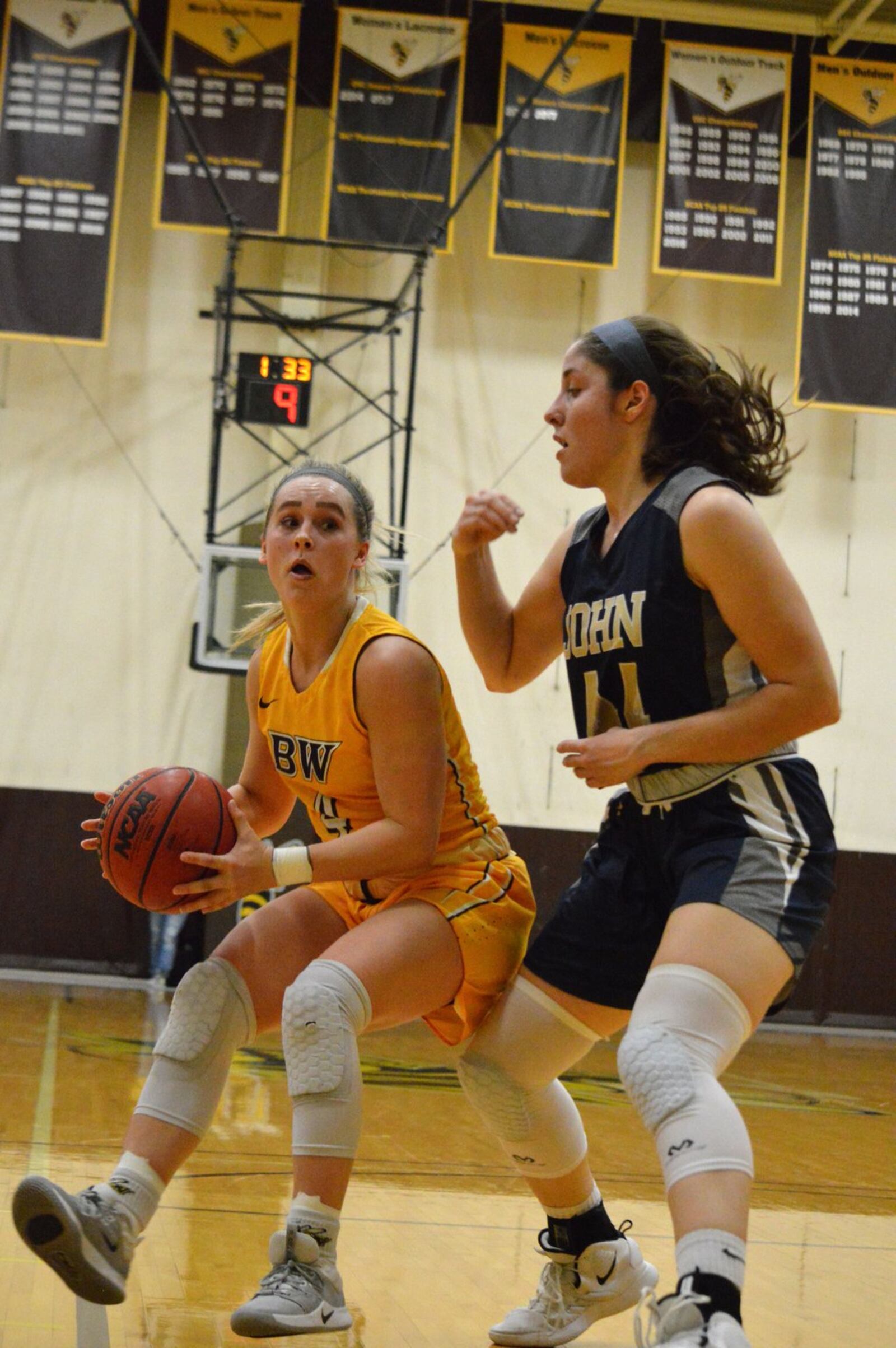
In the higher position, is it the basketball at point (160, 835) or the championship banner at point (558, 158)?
the championship banner at point (558, 158)

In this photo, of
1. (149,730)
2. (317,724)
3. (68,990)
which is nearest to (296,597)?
(317,724)

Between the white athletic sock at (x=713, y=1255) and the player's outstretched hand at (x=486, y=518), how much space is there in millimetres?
1296

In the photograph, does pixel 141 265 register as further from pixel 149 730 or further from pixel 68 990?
pixel 68 990

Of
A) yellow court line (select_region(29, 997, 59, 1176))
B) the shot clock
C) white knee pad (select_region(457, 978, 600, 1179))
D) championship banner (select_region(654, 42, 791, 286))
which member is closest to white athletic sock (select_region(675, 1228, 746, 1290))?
white knee pad (select_region(457, 978, 600, 1179))

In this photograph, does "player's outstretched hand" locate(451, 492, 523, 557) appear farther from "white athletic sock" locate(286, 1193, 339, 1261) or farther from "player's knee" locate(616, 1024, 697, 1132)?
"white athletic sock" locate(286, 1193, 339, 1261)

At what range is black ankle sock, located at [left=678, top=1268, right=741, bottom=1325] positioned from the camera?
189cm

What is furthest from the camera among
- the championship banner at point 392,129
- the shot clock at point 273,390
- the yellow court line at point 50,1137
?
the championship banner at point 392,129

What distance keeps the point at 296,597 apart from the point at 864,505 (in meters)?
8.37

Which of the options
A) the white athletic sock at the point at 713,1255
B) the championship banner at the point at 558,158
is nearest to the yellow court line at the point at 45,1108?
the white athletic sock at the point at 713,1255

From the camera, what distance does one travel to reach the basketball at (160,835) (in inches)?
98.5

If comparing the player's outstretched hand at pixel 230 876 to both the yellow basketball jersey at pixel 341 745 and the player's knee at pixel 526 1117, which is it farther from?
the player's knee at pixel 526 1117

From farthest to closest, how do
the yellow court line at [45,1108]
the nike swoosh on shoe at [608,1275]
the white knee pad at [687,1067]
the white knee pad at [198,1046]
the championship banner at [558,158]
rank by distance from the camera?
the championship banner at [558,158], the yellow court line at [45,1108], the nike swoosh on shoe at [608,1275], the white knee pad at [198,1046], the white knee pad at [687,1067]

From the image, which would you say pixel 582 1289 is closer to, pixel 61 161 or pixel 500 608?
A: pixel 500 608

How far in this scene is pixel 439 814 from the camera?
8.64 ft
